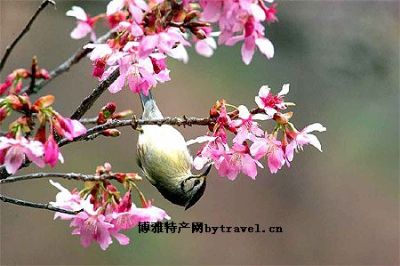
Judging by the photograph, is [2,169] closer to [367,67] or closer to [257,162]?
[257,162]

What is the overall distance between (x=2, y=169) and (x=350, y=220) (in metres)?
2.12

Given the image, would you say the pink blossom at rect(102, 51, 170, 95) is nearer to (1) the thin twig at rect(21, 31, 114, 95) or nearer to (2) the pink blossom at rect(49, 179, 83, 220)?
(1) the thin twig at rect(21, 31, 114, 95)

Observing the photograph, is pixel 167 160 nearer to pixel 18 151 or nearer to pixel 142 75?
pixel 142 75

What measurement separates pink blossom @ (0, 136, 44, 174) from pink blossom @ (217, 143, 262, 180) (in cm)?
33

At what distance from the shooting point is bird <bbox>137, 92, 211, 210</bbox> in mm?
1291

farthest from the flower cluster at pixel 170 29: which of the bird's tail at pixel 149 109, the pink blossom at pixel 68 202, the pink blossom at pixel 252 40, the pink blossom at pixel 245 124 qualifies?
the bird's tail at pixel 149 109

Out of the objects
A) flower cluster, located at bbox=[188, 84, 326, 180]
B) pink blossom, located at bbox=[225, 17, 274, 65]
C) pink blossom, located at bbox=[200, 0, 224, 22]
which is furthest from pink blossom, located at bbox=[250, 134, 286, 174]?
pink blossom, located at bbox=[200, 0, 224, 22]

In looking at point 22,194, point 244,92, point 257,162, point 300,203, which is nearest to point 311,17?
point 244,92

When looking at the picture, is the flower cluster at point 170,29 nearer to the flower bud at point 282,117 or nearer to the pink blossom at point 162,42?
the pink blossom at point 162,42

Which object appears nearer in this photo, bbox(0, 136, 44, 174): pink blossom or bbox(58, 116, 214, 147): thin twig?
bbox(0, 136, 44, 174): pink blossom

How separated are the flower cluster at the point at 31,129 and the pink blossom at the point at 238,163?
0.30 meters

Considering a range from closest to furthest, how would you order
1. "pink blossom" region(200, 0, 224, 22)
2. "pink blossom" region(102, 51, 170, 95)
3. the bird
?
"pink blossom" region(200, 0, 224, 22), "pink blossom" region(102, 51, 170, 95), the bird

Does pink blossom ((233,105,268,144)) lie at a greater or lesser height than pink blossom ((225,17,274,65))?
lesser

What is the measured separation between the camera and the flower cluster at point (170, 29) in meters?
0.79
